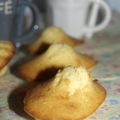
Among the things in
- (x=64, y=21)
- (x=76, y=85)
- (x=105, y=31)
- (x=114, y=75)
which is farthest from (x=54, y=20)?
(x=76, y=85)

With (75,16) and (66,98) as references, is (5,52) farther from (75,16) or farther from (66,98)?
Answer: (75,16)

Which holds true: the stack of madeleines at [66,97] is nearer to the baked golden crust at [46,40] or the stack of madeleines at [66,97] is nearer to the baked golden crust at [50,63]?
the baked golden crust at [50,63]

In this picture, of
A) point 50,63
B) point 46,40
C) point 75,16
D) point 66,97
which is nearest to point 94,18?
point 75,16

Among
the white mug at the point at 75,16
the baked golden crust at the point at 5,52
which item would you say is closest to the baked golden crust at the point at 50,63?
the baked golden crust at the point at 5,52

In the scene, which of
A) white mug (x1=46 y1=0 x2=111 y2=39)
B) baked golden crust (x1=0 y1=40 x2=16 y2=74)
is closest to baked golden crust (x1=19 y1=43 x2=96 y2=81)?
baked golden crust (x1=0 y1=40 x2=16 y2=74)

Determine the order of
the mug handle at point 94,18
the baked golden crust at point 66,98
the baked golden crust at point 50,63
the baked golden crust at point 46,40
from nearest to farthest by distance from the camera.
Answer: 1. the baked golden crust at point 66,98
2. the baked golden crust at point 50,63
3. the baked golden crust at point 46,40
4. the mug handle at point 94,18

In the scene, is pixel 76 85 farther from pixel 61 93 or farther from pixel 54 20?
pixel 54 20

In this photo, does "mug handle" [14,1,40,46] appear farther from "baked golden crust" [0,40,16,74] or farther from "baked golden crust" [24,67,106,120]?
"baked golden crust" [24,67,106,120]
